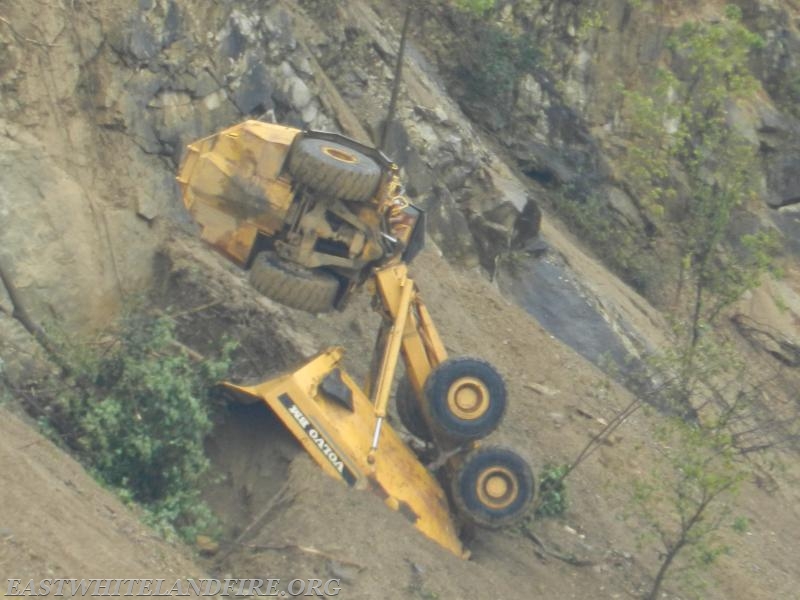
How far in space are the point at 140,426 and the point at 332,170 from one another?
2378 millimetres

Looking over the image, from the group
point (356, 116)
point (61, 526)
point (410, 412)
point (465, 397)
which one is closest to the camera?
point (61, 526)

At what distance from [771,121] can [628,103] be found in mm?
2889

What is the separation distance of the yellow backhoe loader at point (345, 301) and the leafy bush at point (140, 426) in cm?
60

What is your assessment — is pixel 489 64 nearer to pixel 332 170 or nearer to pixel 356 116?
pixel 356 116

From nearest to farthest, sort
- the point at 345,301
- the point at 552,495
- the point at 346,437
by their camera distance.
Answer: the point at 346,437, the point at 345,301, the point at 552,495

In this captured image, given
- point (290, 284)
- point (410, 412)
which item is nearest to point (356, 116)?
point (410, 412)

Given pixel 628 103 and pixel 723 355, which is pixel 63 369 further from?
pixel 628 103

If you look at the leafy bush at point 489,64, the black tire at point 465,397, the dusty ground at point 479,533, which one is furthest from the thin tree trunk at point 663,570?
the leafy bush at point 489,64

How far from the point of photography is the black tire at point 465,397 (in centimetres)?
1207

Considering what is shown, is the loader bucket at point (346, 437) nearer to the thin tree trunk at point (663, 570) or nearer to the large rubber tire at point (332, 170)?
the large rubber tire at point (332, 170)

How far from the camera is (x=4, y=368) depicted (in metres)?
11.8

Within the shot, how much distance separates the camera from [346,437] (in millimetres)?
11625

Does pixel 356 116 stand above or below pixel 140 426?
above

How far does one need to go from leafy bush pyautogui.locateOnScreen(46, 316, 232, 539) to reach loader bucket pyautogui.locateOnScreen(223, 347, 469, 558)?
576 mm
